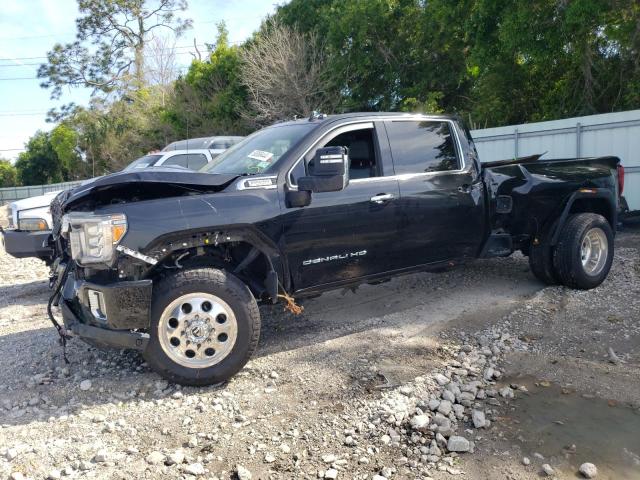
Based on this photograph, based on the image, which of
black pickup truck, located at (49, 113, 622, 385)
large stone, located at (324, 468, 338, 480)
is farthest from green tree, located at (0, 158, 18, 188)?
large stone, located at (324, 468, 338, 480)

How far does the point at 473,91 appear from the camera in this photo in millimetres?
22359

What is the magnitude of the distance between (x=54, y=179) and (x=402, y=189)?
57.9 m

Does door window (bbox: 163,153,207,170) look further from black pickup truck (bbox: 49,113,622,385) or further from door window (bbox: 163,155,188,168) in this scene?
black pickup truck (bbox: 49,113,622,385)

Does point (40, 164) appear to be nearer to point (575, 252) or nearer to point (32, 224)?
point (32, 224)

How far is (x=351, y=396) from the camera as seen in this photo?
3930mm

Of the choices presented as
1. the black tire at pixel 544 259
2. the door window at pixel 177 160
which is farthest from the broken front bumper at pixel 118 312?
the door window at pixel 177 160

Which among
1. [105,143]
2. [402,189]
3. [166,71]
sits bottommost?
[402,189]

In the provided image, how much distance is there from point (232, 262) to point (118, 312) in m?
0.99

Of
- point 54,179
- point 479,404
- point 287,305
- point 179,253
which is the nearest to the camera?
point 479,404

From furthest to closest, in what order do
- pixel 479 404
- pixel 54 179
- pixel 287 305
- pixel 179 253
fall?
pixel 54 179 → pixel 287 305 → pixel 179 253 → pixel 479 404

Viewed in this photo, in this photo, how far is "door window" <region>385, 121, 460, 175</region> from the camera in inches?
202

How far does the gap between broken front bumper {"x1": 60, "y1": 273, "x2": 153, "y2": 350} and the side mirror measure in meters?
1.40

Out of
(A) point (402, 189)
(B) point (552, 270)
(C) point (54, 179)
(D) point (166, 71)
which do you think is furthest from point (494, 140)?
(C) point (54, 179)

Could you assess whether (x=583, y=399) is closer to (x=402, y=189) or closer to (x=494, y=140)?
(x=402, y=189)
